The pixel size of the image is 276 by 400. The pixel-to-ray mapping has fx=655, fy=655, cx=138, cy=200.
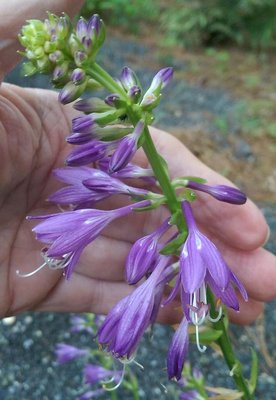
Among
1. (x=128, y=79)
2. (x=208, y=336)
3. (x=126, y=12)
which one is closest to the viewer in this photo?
(x=128, y=79)

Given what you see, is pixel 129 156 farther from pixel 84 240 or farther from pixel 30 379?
pixel 30 379

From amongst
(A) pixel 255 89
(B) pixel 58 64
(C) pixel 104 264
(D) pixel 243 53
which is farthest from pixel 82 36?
(D) pixel 243 53

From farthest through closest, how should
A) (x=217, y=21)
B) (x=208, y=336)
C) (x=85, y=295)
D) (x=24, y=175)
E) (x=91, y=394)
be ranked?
(x=217, y=21) → (x=91, y=394) → (x=85, y=295) → (x=24, y=175) → (x=208, y=336)

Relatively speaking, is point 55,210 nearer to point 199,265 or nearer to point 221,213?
point 221,213

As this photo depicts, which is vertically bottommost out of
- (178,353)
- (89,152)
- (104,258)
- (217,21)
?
(217,21)

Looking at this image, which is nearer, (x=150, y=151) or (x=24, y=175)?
(x=150, y=151)

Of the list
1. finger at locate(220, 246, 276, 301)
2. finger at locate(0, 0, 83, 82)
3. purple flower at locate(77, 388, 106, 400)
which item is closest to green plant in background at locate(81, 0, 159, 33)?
purple flower at locate(77, 388, 106, 400)

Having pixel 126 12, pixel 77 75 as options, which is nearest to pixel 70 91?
pixel 77 75
